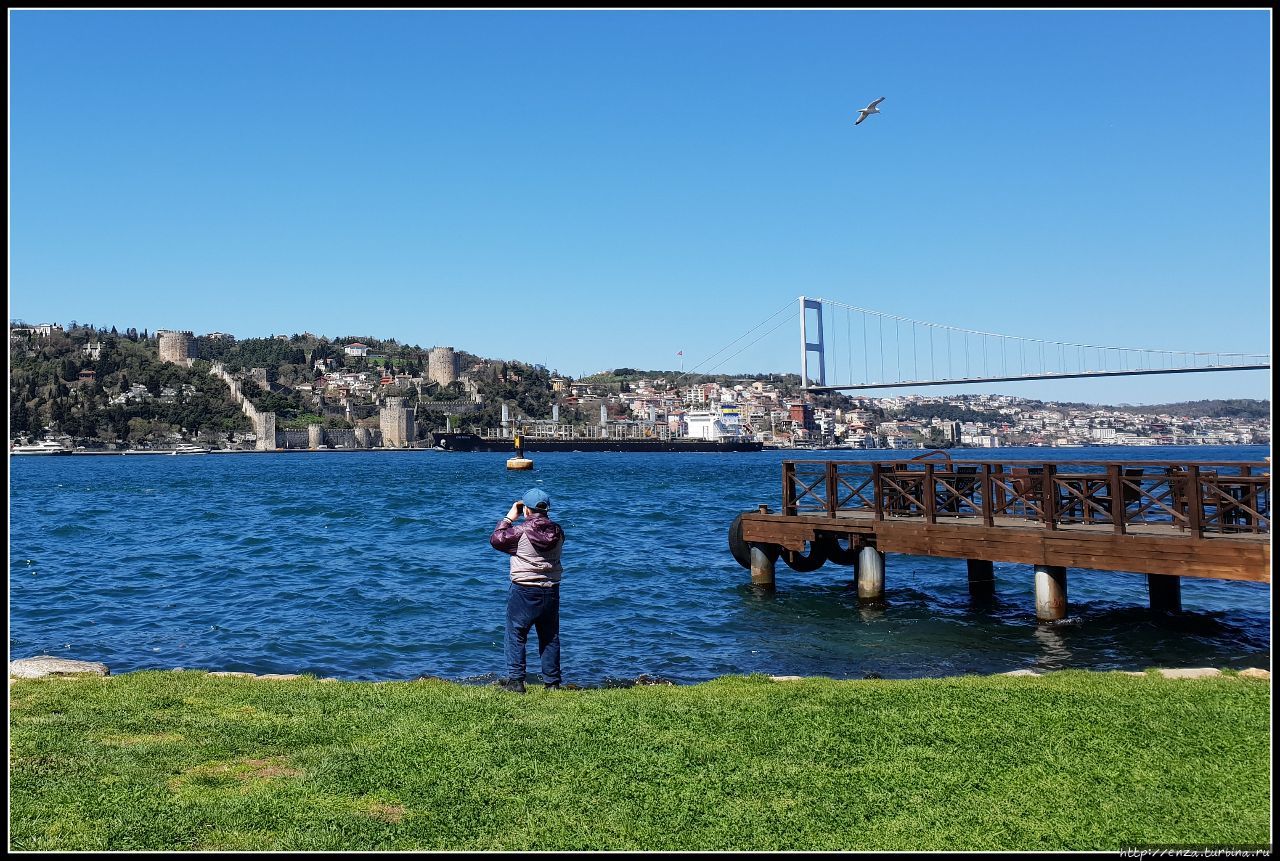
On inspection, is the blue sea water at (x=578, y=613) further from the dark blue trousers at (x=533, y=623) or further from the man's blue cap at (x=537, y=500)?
the man's blue cap at (x=537, y=500)

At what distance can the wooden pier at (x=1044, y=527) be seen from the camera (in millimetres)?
11859

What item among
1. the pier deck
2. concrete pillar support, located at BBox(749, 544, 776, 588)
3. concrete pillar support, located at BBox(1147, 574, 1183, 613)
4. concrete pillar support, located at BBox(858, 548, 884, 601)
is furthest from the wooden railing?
concrete pillar support, located at BBox(749, 544, 776, 588)

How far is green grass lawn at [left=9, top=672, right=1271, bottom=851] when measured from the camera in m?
4.49

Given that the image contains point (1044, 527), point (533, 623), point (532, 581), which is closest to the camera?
point (532, 581)

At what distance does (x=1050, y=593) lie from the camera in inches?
537

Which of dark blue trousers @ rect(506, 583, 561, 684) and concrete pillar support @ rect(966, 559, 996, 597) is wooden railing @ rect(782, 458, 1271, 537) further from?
dark blue trousers @ rect(506, 583, 561, 684)

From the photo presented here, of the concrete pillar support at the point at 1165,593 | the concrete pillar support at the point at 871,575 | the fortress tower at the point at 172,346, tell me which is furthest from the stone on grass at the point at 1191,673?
the fortress tower at the point at 172,346

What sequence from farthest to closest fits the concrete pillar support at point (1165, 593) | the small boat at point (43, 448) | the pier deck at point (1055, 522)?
the small boat at point (43, 448) → the concrete pillar support at point (1165, 593) → the pier deck at point (1055, 522)

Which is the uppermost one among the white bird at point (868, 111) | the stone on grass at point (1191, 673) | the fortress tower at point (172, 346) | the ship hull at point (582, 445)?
the fortress tower at point (172, 346)

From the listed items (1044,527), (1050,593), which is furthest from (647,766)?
(1044,527)

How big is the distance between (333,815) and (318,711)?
7.66 ft

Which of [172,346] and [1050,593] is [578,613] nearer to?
[1050,593]

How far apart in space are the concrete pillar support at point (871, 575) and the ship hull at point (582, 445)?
14280 cm

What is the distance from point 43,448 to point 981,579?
17626 centimetres
